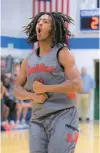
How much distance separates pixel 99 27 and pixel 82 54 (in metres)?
1.32

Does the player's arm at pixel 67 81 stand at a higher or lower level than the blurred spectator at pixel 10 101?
higher

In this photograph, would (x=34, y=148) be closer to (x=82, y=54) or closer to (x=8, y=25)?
(x=8, y=25)

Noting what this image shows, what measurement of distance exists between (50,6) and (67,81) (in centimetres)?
895

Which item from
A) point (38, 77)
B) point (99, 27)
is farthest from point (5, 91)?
point (38, 77)

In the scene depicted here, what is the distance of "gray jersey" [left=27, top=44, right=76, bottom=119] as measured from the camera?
8.89 ft

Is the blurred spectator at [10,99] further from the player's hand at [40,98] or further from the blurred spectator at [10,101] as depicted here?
the player's hand at [40,98]

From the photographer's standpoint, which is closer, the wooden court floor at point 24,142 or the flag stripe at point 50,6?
the wooden court floor at point 24,142

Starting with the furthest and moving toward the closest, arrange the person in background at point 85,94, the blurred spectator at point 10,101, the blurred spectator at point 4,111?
1. the person in background at point 85,94
2. the blurred spectator at point 10,101
3. the blurred spectator at point 4,111

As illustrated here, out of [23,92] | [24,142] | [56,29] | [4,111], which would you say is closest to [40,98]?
[23,92]

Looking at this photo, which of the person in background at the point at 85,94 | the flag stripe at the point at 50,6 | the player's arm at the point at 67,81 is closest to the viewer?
the player's arm at the point at 67,81

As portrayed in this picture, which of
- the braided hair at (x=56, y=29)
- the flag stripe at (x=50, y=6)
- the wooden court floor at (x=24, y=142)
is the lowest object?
the wooden court floor at (x=24, y=142)

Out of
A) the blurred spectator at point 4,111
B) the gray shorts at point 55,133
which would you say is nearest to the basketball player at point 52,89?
the gray shorts at point 55,133

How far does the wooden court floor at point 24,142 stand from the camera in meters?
6.75

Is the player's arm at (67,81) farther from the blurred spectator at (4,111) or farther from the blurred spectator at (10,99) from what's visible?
the blurred spectator at (10,99)
